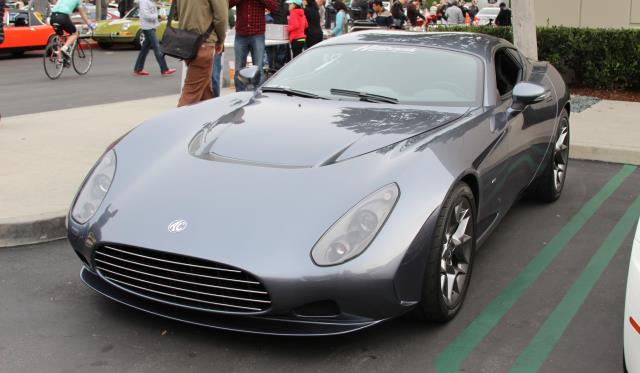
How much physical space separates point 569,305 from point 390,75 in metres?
1.89

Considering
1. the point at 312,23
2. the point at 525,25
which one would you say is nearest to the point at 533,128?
the point at 525,25

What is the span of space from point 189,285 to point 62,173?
3711 mm

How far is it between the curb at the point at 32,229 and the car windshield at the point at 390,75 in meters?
1.79

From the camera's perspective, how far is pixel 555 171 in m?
6.64

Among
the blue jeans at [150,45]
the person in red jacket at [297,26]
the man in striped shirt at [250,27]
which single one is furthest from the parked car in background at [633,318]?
the blue jeans at [150,45]

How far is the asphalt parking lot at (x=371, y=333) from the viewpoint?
3.81m

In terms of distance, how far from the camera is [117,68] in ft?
58.4

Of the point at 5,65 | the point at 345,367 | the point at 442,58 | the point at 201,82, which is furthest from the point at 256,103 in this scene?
the point at 5,65

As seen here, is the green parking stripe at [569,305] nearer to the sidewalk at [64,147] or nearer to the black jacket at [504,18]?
the sidewalk at [64,147]

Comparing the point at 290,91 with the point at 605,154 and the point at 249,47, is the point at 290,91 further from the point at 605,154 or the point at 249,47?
the point at 249,47

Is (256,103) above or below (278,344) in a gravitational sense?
above

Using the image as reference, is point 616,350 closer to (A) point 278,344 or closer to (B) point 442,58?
(A) point 278,344

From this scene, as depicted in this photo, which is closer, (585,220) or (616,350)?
(616,350)

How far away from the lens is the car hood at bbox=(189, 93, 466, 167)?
432 cm
